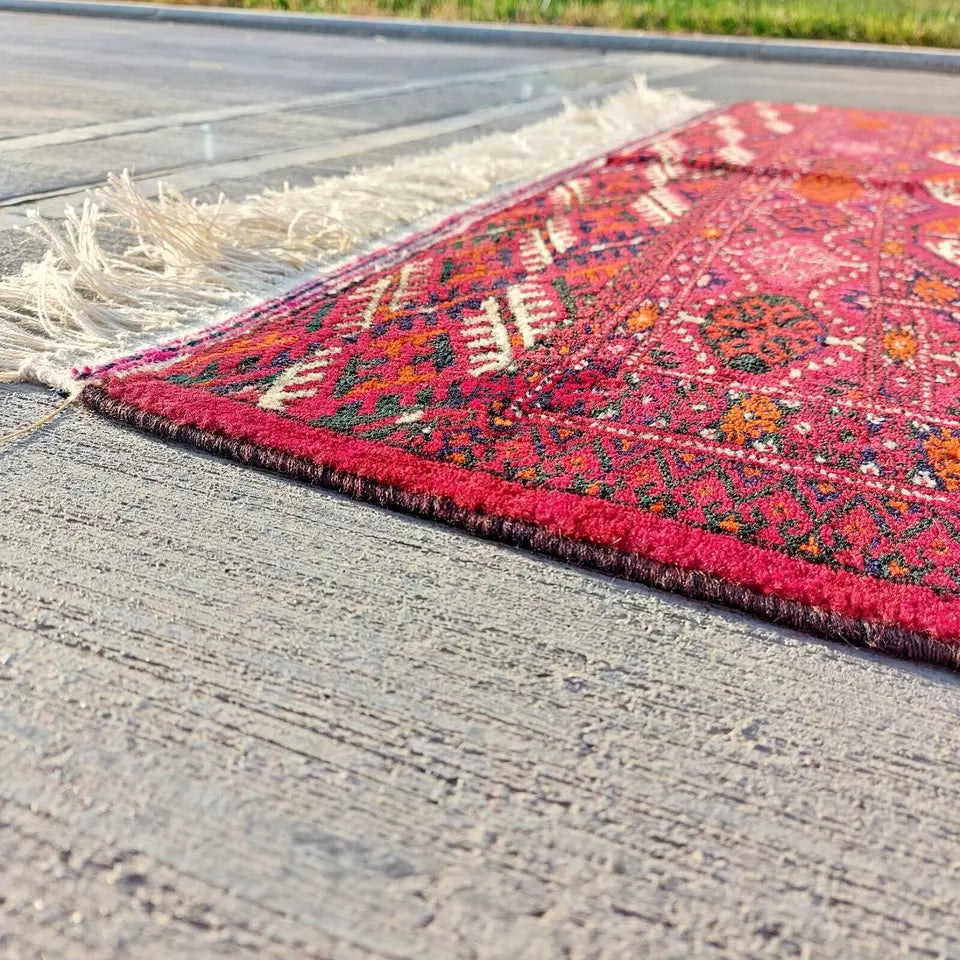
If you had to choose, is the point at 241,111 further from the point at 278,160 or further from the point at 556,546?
the point at 556,546

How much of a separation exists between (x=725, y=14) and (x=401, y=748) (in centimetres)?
1004

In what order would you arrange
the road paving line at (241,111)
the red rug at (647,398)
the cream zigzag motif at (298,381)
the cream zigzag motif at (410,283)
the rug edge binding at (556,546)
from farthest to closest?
the road paving line at (241,111) < the cream zigzag motif at (410,283) < the cream zigzag motif at (298,381) < the red rug at (647,398) < the rug edge binding at (556,546)

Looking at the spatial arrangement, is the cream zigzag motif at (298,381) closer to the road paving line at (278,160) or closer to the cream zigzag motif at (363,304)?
the cream zigzag motif at (363,304)

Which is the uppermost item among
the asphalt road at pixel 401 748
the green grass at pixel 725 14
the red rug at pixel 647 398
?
the green grass at pixel 725 14

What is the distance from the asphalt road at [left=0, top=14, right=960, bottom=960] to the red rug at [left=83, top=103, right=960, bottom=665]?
0.08m

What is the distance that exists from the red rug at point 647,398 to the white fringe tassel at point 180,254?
4.9 inches

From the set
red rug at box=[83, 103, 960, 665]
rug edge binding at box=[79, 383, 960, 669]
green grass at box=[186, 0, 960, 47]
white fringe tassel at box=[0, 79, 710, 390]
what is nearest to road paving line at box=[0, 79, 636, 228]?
white fringe tassel at box=[0, 79, 710, 390]

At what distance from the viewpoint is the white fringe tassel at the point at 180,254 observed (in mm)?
1914

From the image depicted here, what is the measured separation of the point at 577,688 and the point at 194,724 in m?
0.47

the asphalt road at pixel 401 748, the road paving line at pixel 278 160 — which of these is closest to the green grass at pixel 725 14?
the road paving line at pixel 278 160

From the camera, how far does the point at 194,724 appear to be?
1048 millimetres

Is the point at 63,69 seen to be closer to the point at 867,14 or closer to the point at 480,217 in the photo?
the point at 480,217

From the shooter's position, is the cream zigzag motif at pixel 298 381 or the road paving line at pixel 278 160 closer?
the cream zigzag motif at pixel 298 381

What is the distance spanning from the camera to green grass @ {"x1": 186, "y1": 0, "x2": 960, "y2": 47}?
28.5 ft
